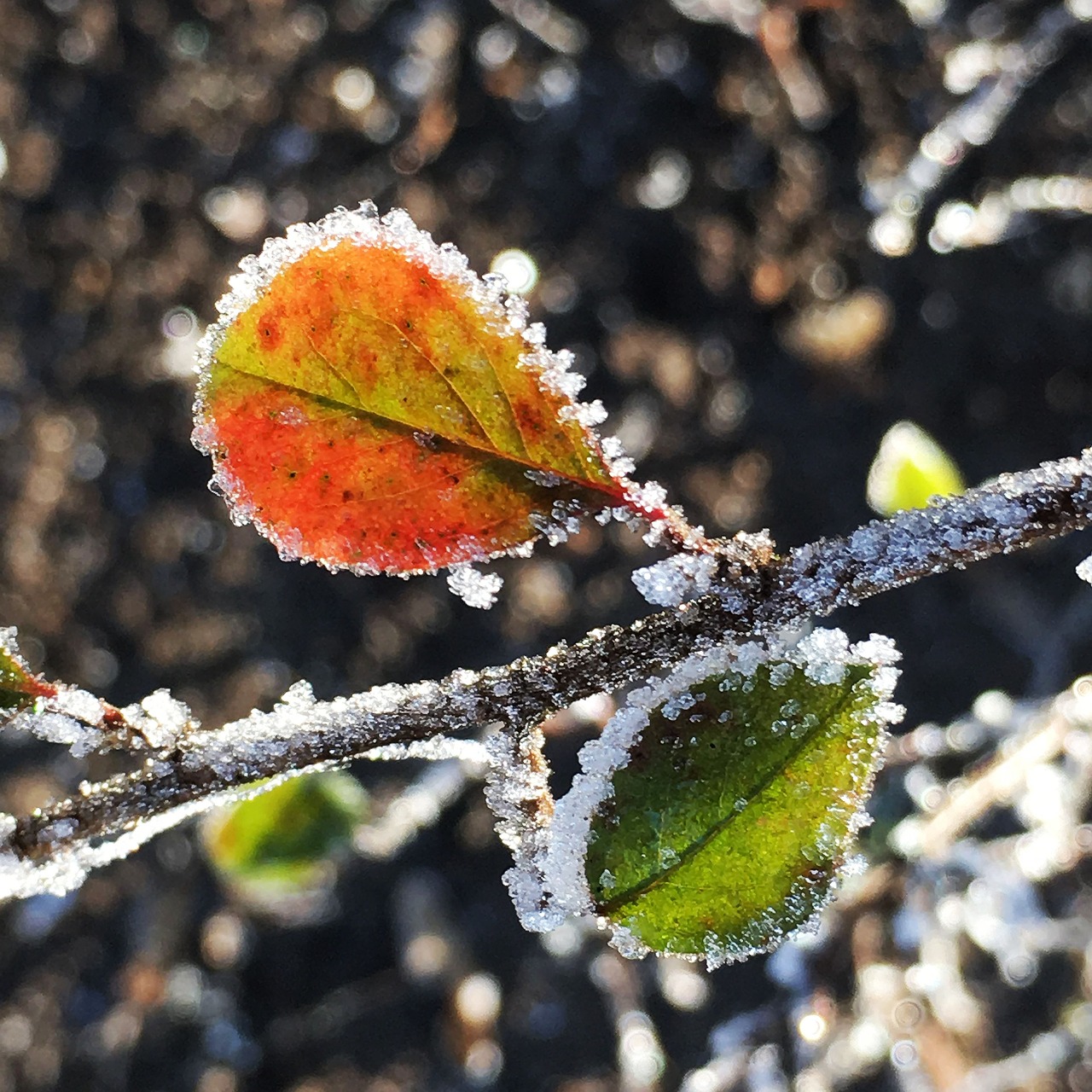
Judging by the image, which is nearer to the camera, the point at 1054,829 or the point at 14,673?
the point at 14,673

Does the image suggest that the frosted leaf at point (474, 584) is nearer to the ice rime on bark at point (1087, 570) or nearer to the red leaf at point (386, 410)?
the red leaf at point (386, 410)

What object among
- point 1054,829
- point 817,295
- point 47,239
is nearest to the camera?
point 1054,829

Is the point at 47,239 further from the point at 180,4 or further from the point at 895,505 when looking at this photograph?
the point at 895,505

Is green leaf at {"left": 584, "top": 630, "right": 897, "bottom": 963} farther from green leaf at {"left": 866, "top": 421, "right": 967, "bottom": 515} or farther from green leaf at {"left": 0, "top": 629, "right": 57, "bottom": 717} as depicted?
green leaf at {"left": 866, "top": 421, "right": 967, "bottom": 515}

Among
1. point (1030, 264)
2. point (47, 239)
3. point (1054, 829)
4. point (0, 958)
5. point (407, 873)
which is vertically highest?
point (1030, 264)

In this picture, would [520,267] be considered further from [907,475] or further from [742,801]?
[742,801]

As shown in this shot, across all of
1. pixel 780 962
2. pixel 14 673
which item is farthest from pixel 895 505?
pixel 14 673

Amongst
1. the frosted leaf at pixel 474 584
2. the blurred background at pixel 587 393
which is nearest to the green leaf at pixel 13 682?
the frosted leaf at pixel 474 584

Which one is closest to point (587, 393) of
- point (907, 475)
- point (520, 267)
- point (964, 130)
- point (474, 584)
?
point (520, 267)
